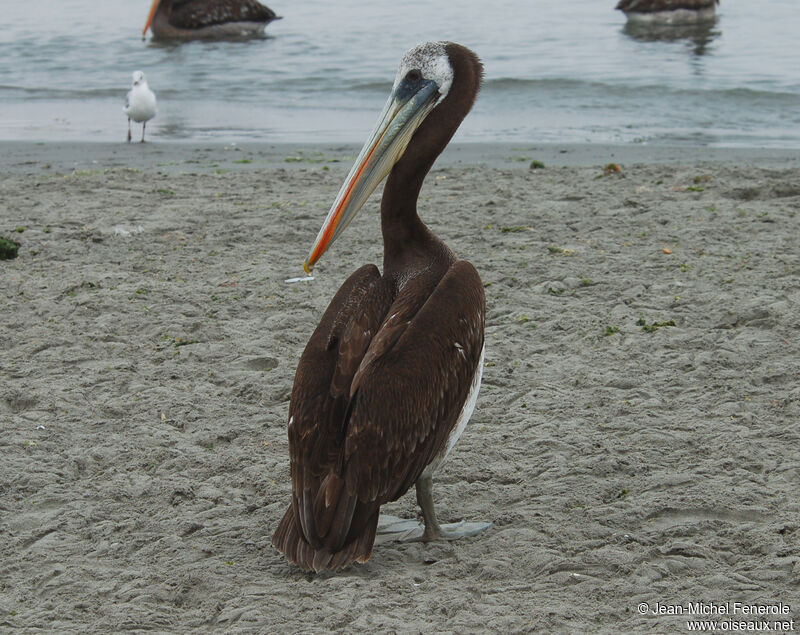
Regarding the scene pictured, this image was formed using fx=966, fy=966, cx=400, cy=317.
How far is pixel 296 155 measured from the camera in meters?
10.4

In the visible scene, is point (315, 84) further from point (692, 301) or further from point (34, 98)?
point (692, 301)

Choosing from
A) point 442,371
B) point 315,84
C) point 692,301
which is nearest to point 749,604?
point 442,371

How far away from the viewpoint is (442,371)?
3.36 metres

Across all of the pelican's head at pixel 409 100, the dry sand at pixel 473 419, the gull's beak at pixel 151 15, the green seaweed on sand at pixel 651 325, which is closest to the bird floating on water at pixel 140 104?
the dry sand at pixel 473 419

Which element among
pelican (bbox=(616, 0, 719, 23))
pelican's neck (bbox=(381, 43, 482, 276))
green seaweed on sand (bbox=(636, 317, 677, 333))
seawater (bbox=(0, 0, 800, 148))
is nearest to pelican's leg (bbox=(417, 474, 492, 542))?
pelican's neck (bbox=(381, 43, 482, 276))

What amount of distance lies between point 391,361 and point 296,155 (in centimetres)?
740

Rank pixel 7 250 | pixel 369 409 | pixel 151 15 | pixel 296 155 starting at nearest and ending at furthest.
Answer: pixel 369 409 < pixel 7 250 < pixel 296 155 < pixel 151 15

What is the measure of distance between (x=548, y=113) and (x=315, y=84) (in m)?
4.40

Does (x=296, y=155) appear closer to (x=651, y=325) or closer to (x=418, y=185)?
(x=651, y=325)

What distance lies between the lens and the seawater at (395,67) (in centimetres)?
1247

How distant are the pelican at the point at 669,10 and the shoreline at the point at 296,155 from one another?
11.1 m

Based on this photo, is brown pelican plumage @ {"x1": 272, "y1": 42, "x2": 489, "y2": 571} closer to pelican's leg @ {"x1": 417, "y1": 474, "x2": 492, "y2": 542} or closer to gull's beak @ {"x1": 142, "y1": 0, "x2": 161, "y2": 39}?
pelican's leg @ {"x1": 417, "y1": 474, "x2": 492, "y2": 542}

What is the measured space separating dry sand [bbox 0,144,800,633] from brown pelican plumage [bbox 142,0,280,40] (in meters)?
13.2

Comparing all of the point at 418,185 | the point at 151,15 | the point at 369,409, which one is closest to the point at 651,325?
the point at 418,185
